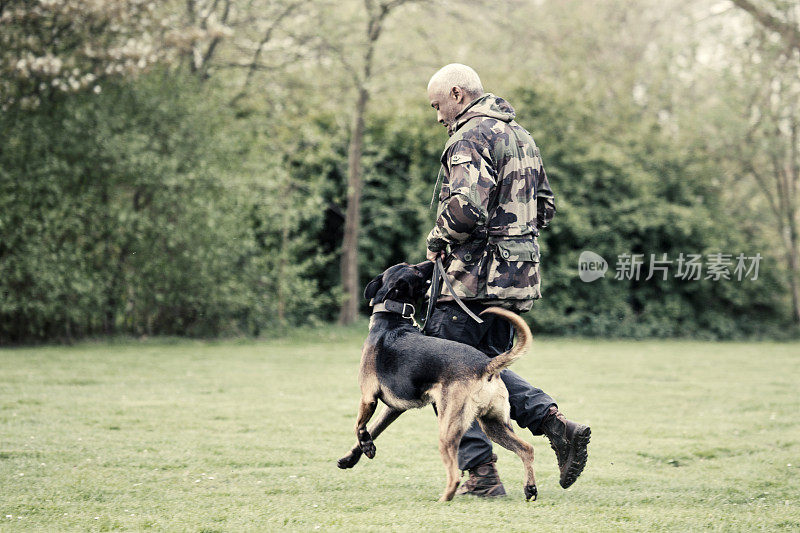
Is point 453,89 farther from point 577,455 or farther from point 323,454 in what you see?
point 323,454

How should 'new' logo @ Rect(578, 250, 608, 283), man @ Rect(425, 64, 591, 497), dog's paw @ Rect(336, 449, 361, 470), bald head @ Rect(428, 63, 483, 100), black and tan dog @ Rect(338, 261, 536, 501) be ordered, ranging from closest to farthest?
black and tan dog @ Rect(338, 261, 536, 501), man @ Rect(425, 64, 591, 497), bald head @ Rect(428, 63, 483, 100), dog's paw @ Rect(336, 449, 361, 470), 'new' logo @ Rect(578, 250, 608, 283)

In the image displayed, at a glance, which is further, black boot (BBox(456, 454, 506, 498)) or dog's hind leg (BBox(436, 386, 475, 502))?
black boot (BBox(456, 454, 506, 498))

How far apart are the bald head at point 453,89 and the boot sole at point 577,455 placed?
5.62 feet

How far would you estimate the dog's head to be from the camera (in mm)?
4473

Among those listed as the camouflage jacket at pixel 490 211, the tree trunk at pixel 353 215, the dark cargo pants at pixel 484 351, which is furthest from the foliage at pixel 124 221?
the camouflage jacket at pixel 490 211

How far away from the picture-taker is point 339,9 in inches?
675

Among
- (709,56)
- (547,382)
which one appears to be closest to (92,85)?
(547,382)

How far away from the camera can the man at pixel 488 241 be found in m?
4.22

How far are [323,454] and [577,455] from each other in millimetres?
2016

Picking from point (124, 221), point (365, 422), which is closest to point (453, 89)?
point (365, 422)

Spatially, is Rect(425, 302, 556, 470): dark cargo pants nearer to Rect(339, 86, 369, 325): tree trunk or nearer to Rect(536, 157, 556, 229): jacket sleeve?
Rect(536, 157, 556, 229): jacket sleeve

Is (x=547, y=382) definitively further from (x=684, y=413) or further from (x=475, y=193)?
(x=475, y=193)

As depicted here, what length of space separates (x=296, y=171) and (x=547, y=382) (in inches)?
337

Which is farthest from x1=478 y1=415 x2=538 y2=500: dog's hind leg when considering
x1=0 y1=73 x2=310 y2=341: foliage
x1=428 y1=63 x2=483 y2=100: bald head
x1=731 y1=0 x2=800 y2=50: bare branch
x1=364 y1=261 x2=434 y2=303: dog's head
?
x1=731 y1=0 x2=800 y2=50: bare branch
